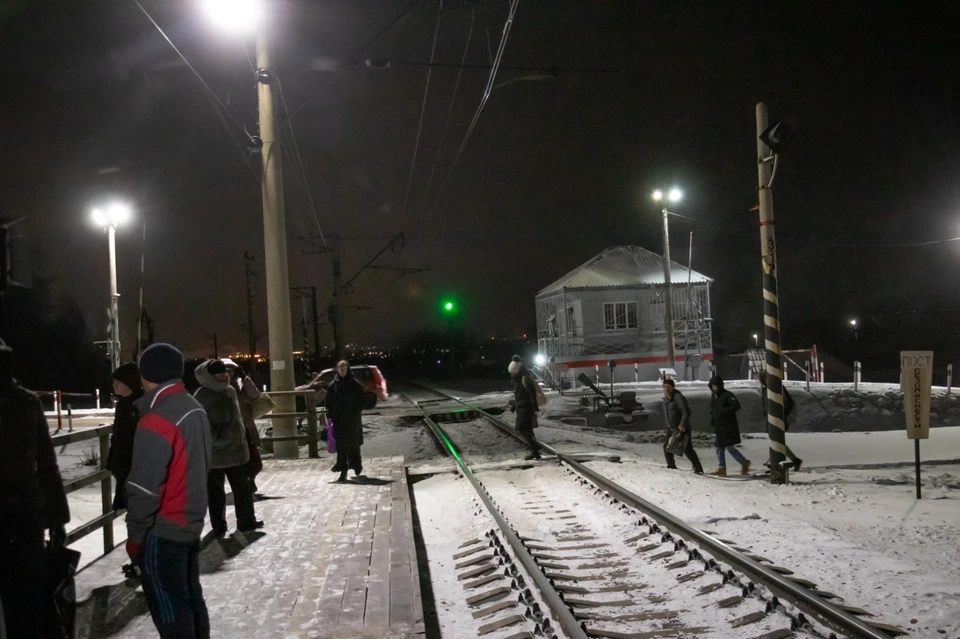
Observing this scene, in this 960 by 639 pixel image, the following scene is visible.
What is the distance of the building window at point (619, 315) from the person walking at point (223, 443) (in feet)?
105

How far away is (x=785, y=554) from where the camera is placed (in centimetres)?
686

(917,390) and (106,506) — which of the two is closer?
(106,506)

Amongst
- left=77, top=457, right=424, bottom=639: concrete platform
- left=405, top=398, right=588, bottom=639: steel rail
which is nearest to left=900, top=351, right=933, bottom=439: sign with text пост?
left=405, top=398, right=588, bottom=639: steel rail

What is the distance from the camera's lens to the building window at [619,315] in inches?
1512

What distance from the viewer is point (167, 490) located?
3.66 meters

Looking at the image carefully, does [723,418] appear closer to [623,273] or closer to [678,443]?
[678,443]

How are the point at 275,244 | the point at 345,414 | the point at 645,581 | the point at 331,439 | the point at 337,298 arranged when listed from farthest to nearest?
the point at 337,298, the point at 275,244, the point at 331,439, the point at 345,414, the point at 645,581

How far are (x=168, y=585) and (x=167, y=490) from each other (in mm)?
501

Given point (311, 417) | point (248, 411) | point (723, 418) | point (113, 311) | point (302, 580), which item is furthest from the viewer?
point (113, 311)

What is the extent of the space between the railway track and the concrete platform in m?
1.01

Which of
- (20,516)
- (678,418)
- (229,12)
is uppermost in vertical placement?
(229,12)

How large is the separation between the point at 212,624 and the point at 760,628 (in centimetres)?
363

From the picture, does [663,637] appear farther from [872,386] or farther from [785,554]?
→ [872,386]

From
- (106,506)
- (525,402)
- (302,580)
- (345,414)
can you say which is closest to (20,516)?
(302,580)
